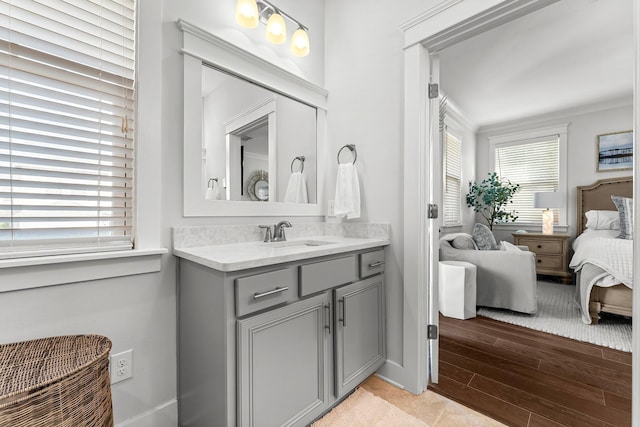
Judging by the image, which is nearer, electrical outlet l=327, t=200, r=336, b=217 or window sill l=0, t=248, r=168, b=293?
window sill l=0, t=248, r=168, b=293

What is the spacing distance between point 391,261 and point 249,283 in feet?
3.19

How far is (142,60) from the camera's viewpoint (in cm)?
129

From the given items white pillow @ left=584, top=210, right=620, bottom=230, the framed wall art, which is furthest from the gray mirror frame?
the framed wall art

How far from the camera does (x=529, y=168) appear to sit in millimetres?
4867

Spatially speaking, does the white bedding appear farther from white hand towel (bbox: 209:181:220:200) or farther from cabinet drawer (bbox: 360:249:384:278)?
white hand towel (bbox: 209:181:220:200)

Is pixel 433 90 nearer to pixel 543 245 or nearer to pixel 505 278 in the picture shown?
pixel 505 278

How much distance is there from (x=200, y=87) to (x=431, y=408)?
2.08 metres

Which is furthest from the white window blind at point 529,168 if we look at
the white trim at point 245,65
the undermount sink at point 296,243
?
the undermount sink at point 296,243

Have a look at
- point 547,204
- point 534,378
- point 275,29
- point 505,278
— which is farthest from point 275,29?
point 547,204

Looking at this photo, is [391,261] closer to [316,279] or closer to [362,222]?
[362,222]

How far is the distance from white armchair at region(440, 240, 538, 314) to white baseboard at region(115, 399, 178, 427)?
2.78 m

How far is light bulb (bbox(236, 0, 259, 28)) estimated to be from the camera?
155 centimetres

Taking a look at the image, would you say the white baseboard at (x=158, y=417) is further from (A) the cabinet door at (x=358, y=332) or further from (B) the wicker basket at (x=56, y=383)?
(A) the cabinet door at (x=358, y=332)

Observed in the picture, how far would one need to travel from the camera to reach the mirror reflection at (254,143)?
5.08 ft
